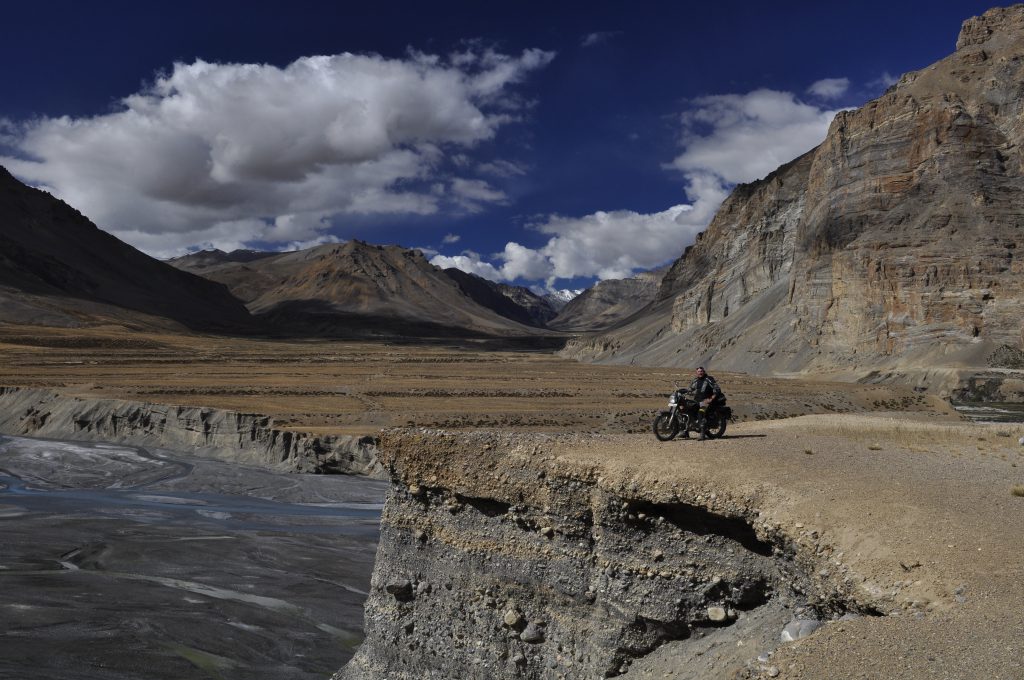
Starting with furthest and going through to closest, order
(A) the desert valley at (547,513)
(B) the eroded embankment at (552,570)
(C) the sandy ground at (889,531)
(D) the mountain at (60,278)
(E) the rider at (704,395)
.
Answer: (D) the mountain at (60,278), (E) the rider at (704,395), (B) the eroded embankment at (552,570), (A) the desert valley at (547,513), (C) the sandy ground at (889,531)

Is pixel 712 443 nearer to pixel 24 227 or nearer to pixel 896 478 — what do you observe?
pixel 896 478

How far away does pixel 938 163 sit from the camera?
8100 cm

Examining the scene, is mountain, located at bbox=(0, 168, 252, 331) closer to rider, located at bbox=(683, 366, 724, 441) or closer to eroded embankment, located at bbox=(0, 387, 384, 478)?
eroded embankment, located at bbox=(0, 387, 384, 478)

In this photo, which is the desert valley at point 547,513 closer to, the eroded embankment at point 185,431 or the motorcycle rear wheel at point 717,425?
the eroded embankment at point 185,431

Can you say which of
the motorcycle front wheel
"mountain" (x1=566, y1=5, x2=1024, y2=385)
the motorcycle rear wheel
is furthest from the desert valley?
the motorcycle rear wheel

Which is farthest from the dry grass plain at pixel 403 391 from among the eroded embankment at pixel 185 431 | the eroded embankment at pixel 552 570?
the eroded embankment at pixel 552 570

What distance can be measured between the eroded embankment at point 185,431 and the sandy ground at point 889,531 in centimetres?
2813

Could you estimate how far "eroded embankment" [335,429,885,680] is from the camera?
8.73 m

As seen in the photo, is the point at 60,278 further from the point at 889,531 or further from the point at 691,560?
the point at 889,531

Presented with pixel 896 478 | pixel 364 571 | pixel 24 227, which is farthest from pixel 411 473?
pixel 24 227

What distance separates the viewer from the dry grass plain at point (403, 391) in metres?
46.8

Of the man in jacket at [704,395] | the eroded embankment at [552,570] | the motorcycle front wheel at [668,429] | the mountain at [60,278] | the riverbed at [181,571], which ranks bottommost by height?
the riverbed at [181,571]

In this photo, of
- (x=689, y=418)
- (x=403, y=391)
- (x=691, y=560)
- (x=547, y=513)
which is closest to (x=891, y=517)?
(x=691, y=560)

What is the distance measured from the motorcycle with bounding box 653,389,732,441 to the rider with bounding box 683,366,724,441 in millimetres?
21
